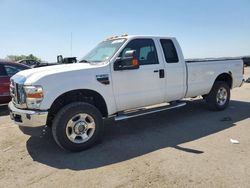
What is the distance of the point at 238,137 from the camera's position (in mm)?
5078

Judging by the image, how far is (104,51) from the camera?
5.59m

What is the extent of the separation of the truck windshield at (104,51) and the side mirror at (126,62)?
265mm

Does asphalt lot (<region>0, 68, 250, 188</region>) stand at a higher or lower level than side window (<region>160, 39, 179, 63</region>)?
lower

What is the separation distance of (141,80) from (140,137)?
1196 millimetres

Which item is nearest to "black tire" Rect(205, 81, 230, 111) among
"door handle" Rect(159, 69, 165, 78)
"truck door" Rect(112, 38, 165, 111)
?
"truck door" Rect(112, 38, 165, 111)

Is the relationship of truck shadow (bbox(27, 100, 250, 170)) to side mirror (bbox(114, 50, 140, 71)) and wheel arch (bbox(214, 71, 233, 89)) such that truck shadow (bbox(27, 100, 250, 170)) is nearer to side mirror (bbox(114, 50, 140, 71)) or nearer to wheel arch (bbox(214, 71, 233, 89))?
wheel arch (bbox(214, 71, 233, 89))

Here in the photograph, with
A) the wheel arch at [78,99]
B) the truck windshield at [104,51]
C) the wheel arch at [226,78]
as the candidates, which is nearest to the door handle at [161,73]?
the truck windshield at [104,51]

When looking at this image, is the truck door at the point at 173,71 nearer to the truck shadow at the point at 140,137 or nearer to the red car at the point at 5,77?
the truck shadow at the point at 140,137

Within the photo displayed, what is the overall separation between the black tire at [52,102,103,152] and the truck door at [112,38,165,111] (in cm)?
63

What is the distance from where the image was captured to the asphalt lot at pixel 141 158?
3502 mm

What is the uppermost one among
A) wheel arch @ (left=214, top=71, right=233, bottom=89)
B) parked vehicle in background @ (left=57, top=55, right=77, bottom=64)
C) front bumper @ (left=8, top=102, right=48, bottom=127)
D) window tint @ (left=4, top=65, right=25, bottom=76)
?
parked vehicle in background @ (left=57, top=55, right=77, bottom=64)

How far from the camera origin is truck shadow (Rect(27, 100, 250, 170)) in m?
4.28

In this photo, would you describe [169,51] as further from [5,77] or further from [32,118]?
[5,77]

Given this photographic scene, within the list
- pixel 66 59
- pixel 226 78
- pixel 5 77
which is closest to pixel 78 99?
pixel 66 59
